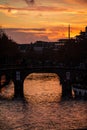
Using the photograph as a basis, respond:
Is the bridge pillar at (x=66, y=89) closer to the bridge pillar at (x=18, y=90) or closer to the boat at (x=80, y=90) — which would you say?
the boat at (x=80, y=90)

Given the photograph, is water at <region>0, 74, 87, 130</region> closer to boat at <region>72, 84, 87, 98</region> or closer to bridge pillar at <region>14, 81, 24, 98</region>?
bridge pillar at <region>14, 81, 24, 98</region>

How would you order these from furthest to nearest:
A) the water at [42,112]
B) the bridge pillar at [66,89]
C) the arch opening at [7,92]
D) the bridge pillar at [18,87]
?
the bridge pillar at [66,89], the bridge pillar at [18,87], the arch opening at [7,92], the water at [42,112]

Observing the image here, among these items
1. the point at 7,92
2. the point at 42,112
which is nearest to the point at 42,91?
the point at 7,92

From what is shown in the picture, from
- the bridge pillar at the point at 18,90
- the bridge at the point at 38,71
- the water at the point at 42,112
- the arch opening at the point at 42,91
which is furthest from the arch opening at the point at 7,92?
the arch opening at the point at 42,91

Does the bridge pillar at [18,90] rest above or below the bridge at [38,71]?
below

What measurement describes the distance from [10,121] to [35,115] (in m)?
4.13

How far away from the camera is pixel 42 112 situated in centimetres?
5547

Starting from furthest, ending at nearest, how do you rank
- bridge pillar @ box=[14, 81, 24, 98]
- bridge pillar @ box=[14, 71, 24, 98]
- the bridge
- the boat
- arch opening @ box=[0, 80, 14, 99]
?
the bridge
bridge pillar @ box=[14, 71, 24, 98]
bridge pillar @ box=[14, 81, 24, 98]
the boat
arch opening @ box=[0, 80, 14, 99]

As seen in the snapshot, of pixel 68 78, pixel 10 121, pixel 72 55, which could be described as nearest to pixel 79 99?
pixel 68 78

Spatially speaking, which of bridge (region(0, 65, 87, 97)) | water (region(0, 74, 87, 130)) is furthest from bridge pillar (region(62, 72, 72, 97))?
water (region(0, 74, 87, 130))

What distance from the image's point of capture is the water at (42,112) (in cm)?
4825

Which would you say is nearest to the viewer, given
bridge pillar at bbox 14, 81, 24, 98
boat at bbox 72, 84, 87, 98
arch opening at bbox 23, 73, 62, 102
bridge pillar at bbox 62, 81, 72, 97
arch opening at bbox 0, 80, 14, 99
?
arch opening at bbox 23, 73, 62, 102

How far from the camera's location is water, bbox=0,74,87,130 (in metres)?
48.2

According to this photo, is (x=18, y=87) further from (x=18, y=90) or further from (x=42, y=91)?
(x=42, y=91)
